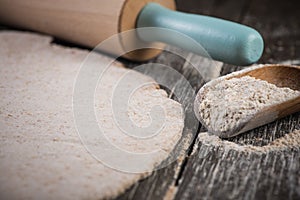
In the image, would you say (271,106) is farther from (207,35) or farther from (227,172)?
(207,35)

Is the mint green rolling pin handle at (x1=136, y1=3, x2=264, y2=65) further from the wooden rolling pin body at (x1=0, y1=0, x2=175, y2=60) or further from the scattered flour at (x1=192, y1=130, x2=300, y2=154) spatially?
the scattered flour at (x1=192, y1=130, x2=300, y2=154)

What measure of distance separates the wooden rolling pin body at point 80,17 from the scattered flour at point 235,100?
0.42 meters

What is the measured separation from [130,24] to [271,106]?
1.78 ft

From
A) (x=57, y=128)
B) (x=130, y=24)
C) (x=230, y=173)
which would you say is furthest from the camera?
(x=130, y=24)

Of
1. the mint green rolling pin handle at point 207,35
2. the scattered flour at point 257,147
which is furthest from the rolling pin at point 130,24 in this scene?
the scattered flour at point 257,147

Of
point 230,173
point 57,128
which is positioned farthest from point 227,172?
point 57,128

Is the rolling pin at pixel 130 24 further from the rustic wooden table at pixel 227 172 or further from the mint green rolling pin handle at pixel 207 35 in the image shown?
the rustic wooden table at pixel 227 172

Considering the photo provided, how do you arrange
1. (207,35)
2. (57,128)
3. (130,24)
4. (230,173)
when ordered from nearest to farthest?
(230,173), (57,128), (207,35), (130,24)

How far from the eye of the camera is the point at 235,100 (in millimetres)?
1004

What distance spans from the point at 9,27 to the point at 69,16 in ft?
1.04

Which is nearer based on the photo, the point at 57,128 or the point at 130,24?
the point at 57,128

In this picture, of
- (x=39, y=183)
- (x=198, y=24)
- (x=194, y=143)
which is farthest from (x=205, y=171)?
(x=198, y=24)

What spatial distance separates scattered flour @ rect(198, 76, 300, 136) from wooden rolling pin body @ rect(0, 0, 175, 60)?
1.37 feet

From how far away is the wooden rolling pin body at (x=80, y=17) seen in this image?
1363 millimetres
